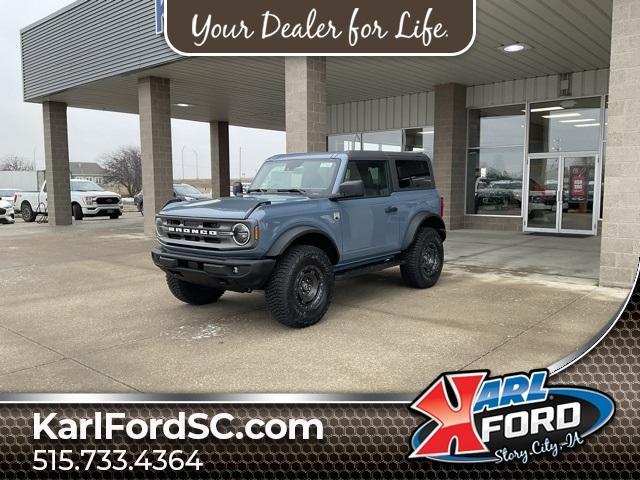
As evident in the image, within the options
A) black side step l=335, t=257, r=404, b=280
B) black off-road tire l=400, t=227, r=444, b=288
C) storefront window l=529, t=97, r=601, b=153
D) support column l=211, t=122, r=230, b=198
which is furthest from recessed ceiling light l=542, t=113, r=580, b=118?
support column l=211, t=122, r=230, b=198

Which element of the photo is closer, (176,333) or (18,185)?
(176,333)

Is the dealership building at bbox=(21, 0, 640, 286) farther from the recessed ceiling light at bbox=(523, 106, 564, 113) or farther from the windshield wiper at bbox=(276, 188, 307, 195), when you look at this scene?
the windshield wiper at bbox=(276, 188, 307, 195)

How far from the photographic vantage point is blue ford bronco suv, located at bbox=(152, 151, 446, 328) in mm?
5371

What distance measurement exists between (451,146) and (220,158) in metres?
12.1

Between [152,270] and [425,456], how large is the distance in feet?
25.3

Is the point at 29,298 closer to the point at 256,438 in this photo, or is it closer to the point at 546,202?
the point at 256,438

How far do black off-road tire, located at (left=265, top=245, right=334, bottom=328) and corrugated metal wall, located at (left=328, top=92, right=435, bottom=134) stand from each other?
1223 centimetres

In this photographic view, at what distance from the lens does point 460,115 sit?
15.8 metres

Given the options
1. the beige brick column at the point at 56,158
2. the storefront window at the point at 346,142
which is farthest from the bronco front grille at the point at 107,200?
Result: the storefront window at the point at 346,142

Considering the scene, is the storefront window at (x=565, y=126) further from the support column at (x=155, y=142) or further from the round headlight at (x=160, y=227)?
the round headlight at (x=160, y=227)

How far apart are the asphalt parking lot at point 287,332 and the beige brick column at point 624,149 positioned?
578 millimetres

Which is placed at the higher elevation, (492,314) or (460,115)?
(460,115)

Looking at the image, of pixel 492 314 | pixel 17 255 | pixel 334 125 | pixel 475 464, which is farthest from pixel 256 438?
pixel 334 125

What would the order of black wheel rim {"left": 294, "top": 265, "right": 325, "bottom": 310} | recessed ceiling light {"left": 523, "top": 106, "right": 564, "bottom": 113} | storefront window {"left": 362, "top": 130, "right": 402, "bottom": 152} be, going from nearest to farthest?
black wheel rim {"left": 294, "top": 265, "right": 325, "bottom": 310}, recessed ceiling light {"left": 523, "top": 106, "right": 564, "bottom": 113}, storefront window {"left": 362, "top": 130, "right": 402, "bottom": 152}
